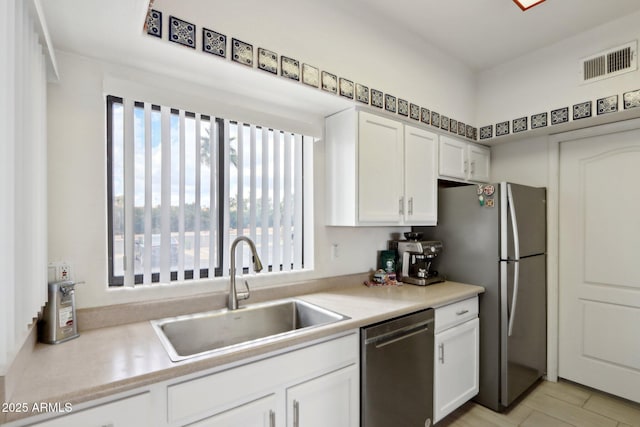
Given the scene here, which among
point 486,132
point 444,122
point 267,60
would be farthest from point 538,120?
point 267,60

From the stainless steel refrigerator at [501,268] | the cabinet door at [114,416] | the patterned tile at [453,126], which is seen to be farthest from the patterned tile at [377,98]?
the cabinet door at [114,416]

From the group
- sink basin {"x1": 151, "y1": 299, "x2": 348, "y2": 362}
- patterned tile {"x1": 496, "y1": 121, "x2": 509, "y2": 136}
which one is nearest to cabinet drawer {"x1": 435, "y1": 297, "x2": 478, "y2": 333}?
sink basin {"x1": 151, "y1": 299, "x2": 348, "y2": 362}

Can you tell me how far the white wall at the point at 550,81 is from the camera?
2145 mm

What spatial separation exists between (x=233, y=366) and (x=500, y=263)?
6.31ft

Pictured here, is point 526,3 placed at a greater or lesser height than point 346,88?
greater

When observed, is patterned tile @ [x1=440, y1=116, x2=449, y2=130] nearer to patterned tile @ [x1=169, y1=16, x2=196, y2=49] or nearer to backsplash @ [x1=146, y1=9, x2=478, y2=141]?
backsplash @ [x1=146, y1=9, x2=478, y2=141]

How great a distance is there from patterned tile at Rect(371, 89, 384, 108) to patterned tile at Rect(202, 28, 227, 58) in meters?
0.99

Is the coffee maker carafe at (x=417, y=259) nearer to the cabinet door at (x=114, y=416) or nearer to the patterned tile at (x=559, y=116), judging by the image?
the patterned tile at (x=559, y=116)

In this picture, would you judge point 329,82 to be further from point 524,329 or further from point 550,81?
point 524,329

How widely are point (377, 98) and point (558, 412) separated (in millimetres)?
2525

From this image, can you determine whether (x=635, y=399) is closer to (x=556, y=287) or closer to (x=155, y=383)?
(x=556, y=287)

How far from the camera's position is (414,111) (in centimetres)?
231

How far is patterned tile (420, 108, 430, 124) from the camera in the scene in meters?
2.35

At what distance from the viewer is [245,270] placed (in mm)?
1914
